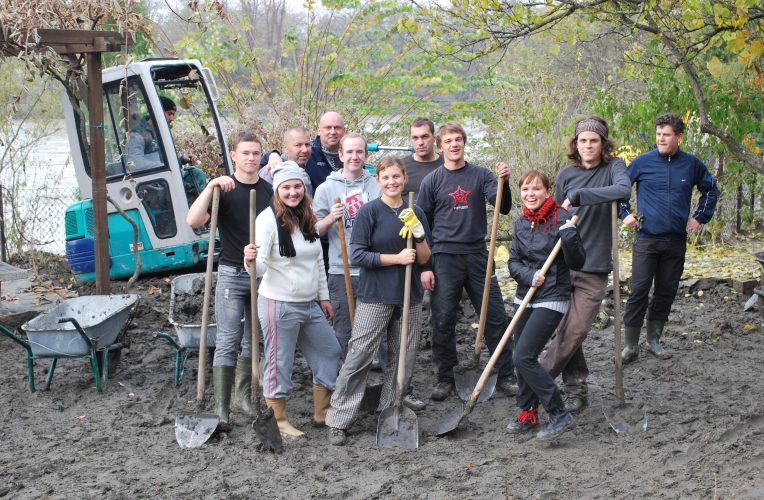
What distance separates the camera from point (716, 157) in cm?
1058

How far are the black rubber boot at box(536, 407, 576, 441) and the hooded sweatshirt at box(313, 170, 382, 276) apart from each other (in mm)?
1618

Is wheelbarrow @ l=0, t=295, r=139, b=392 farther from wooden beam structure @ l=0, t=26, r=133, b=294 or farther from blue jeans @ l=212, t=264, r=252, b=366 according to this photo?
blue jeans @ l=212, t=264, r=252, b=366

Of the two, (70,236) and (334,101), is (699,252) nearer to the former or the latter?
(334,101)

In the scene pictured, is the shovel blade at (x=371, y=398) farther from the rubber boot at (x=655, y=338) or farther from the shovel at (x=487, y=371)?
the rubber boot at (x=655, y=338)

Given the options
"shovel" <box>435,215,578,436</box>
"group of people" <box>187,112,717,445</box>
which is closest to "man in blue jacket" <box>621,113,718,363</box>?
"group of people" <box>187,112,717,445</box>

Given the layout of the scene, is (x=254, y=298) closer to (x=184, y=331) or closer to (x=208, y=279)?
(x=208, y=279)

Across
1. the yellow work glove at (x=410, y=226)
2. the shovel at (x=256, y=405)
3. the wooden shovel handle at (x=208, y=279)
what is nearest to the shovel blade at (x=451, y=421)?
the shovel at (x=256, y=405)

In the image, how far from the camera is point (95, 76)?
6.90 m

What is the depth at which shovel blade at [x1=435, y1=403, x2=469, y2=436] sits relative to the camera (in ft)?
16.6

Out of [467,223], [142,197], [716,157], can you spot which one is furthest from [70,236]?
[716,157]

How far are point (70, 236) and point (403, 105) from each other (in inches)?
265

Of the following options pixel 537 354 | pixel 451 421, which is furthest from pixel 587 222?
pixel 451 421

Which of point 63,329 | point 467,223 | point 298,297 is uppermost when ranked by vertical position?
point 467,223

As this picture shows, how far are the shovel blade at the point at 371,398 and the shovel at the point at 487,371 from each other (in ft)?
1.75
